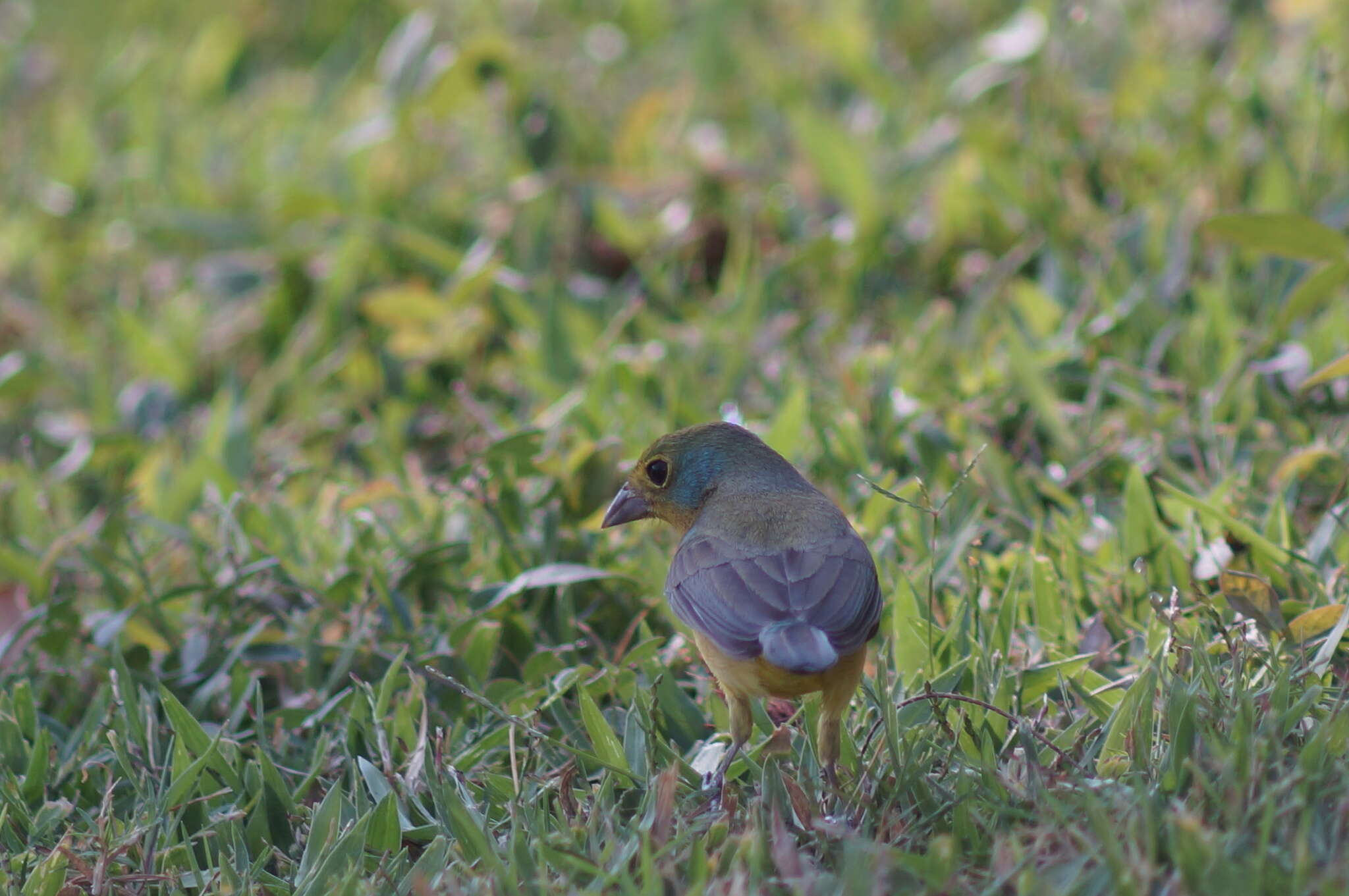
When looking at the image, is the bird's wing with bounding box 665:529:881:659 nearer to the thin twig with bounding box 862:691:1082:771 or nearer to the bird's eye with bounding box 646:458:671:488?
the thin twig with bounding box 862:691:1082:771

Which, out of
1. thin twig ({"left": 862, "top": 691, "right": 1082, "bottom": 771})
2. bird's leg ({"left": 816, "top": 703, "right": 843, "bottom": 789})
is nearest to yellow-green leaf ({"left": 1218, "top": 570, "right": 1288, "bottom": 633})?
thin twig ({"left": 862, "top": 691, "right": 1082, "bottom": 771})

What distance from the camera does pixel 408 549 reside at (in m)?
3.94

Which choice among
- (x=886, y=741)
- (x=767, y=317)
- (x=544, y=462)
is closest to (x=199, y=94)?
(x=767, y=317)

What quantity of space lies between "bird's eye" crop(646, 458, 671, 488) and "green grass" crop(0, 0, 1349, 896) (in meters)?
0.28

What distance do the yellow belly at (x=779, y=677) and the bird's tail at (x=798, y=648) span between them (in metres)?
0.03

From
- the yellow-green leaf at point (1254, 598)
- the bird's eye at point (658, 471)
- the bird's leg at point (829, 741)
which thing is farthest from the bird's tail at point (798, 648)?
the yellow-green leaf at point (1254, 598)

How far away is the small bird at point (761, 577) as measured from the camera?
9.23 ft

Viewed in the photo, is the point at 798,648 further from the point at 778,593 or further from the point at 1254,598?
the point at 1254,598

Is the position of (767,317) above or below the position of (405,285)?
below

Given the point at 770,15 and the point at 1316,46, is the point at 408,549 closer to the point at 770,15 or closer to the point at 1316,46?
the point at 1316,46

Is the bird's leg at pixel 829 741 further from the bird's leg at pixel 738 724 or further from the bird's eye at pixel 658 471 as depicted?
the bird's eye at pixel 658 471

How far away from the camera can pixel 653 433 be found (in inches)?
174

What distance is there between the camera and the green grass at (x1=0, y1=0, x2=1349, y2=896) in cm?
275

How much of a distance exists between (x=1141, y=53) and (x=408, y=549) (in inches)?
157
